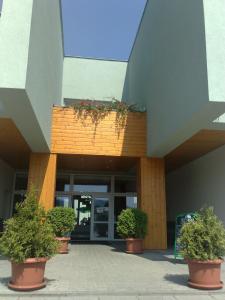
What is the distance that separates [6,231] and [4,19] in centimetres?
448

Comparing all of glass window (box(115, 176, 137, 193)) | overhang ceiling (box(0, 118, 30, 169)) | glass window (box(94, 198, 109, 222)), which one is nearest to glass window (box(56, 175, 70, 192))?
glass window (box(94, 198, 109, 222))

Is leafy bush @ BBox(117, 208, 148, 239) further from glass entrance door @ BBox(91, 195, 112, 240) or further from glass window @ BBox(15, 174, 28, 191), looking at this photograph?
glass window @ BBox(15, 174, 28, 191)

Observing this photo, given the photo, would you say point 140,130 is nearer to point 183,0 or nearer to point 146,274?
point 183,0

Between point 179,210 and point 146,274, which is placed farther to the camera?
point 179,210

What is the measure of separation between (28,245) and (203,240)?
324cm

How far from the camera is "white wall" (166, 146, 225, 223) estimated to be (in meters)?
13.0

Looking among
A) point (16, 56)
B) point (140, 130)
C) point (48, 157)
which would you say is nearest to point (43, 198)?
point (48, 157)

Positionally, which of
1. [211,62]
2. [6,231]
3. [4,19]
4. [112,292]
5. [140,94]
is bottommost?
[112,292]

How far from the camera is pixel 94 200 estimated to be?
1844cm

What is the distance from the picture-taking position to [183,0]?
989cm

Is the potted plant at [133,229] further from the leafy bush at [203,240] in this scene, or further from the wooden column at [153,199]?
the leafy bush at [203,240]

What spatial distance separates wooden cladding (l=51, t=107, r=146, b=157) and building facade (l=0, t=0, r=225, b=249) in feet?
0.13

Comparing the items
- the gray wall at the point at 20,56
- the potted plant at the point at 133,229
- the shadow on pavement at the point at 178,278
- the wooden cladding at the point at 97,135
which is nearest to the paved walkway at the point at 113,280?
the shadow on pavement at the point at 178,278

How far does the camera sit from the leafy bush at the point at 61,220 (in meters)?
12.2
